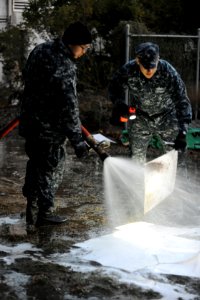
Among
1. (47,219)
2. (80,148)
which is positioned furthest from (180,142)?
(47,219)

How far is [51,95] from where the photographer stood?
516 cm

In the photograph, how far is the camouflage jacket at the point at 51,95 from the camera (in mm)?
5109

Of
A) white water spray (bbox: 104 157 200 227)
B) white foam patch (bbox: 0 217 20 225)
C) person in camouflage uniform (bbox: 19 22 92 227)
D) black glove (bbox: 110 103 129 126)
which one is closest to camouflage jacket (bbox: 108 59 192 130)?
black glove (bbox: 110 103 129 126)

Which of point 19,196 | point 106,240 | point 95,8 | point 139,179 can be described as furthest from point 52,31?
point 106,240

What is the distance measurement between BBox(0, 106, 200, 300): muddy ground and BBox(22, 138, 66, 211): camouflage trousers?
31 cm

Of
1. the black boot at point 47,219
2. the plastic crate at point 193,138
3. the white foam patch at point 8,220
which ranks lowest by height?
the white foam patch at point 8,220

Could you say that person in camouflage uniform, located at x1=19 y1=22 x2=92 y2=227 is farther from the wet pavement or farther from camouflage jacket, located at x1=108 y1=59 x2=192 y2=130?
camouflage jacket, located at x1=108 y1=59 x2=192 y2=130

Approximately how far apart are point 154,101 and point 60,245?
1.99 m

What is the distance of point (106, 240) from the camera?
5.07m

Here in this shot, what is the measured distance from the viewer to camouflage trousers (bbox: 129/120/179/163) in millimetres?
6297

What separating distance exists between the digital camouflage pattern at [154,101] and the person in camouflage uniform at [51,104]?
93 centimetres

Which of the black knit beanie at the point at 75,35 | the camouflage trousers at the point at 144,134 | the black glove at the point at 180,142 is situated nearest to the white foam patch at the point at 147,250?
the black glove at the point at 180,142

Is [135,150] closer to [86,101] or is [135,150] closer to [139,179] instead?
[139,179]

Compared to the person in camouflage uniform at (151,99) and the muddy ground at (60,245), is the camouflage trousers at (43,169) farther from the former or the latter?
the person in camouflage uniform at (151,99)
